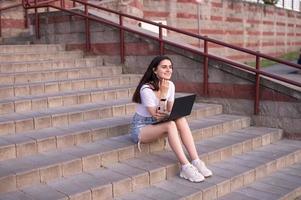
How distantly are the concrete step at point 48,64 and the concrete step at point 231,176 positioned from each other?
12.5 feet

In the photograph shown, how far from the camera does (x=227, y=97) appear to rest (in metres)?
6.75

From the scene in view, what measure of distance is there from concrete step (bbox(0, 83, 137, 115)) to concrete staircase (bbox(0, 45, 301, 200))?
0.01 metres

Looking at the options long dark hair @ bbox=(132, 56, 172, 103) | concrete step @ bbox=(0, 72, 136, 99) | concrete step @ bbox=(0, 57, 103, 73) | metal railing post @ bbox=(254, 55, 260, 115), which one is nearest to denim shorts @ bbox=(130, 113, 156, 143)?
long dark hair @ bbox=(132, 56, 172, 103)

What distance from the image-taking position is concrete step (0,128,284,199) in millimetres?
3695

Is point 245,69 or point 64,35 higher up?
point 64,35

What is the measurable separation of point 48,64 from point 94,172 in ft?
11.9

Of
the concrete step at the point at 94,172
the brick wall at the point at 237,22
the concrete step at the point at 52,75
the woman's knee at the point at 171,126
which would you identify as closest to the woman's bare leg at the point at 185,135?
the woman's knee at the point at 171,126

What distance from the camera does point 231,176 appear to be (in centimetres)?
443

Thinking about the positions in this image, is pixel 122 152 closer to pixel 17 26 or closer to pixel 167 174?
pixel 167 174

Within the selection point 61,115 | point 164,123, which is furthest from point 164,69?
point 61,115

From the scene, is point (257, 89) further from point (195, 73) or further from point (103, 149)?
point (103, 149)

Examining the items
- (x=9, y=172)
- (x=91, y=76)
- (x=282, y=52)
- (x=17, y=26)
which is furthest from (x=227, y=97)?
(x=282, y=52)

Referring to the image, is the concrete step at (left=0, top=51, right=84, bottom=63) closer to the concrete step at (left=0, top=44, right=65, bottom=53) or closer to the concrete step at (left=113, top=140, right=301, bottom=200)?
the concrete step at (left=0, top=44, right=65, bottom=53)

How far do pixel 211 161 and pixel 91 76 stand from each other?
3.31 meters
